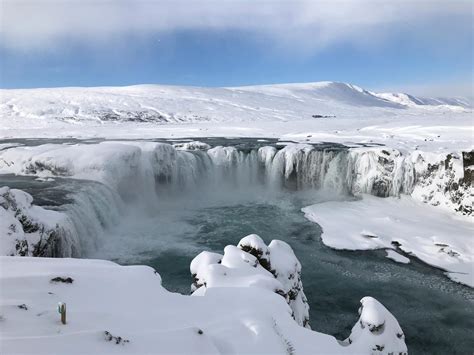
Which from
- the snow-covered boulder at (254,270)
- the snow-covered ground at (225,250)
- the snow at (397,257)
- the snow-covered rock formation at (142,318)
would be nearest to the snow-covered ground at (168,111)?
the snow-covered ground at (225,250)

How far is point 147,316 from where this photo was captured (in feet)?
15.6

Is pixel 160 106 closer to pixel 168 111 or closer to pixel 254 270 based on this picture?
pixel 168 111

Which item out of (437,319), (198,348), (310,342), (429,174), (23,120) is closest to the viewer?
(198,348)

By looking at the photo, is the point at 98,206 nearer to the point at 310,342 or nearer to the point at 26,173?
the point at 26,173

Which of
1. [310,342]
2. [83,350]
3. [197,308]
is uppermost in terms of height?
[83,350]

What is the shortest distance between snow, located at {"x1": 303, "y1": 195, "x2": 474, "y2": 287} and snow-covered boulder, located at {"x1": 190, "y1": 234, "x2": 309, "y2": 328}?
7.53m

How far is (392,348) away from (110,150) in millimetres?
17977

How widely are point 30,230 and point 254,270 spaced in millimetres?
6672

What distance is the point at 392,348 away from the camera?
654 cm

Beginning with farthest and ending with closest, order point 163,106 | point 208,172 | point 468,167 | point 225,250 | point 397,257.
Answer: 1. point 163,106
2. point 208,172
3. point 468,167
4. point 397,257
5. point 225,250

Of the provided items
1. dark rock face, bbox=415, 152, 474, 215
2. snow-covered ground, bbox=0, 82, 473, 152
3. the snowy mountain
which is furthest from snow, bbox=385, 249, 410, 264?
the snowy mountain

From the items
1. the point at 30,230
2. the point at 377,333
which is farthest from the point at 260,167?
the point at 377,333

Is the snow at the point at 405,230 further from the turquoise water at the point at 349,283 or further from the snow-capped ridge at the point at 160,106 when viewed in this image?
the snow-capped ridge at the point at 160,106

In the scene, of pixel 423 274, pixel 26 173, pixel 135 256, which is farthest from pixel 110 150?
pixel 423 274
